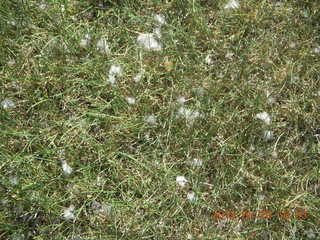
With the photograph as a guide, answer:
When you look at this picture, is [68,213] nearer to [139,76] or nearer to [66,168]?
[66,168]

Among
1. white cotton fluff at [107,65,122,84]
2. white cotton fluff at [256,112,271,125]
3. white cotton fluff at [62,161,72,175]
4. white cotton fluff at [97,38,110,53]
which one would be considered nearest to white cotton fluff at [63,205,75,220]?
white cotton fluff at [62,161,72,175]

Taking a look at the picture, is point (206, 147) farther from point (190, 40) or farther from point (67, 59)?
point (67, 59)

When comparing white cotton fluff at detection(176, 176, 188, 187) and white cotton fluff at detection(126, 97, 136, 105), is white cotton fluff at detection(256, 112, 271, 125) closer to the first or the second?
white cotton fluff at detection(176, 176, 188, 187)

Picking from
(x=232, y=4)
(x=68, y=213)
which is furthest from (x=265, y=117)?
(x=68, y=213)

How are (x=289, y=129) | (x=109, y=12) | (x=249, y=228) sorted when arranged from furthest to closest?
1. (x=109, y=12)
2. (x=289, y=129)
3. (x=249, y=228)

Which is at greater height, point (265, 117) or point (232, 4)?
point (232, 4)

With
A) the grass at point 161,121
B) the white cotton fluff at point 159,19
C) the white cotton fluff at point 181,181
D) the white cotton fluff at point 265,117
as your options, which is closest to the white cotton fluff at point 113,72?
the grass at point 161,121

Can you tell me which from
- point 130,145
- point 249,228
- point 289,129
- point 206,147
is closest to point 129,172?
point 130,145
